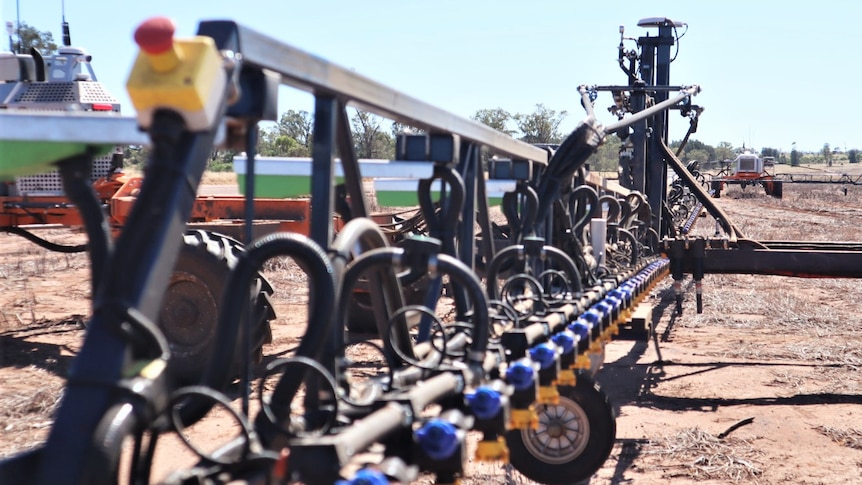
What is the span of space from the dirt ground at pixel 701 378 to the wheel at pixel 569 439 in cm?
39

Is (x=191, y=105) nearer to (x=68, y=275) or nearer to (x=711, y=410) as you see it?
(x=711, y=410)

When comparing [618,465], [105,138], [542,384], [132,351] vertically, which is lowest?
[618,465]

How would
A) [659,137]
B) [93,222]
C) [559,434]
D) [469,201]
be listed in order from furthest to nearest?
[659,137] < [559,434] < [469,201] < [93,222]

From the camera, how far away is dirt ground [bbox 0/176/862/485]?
21.9ft

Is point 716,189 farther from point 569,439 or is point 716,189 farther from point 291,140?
point 569,439

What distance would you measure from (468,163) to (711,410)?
15.2 feet

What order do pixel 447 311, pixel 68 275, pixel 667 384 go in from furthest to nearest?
pixel 68 275 < pixel 447 311 < pixel 667 384

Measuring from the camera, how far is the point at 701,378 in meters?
9.62

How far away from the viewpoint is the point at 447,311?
13.1 m

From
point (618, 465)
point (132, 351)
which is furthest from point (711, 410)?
point (132, 351)

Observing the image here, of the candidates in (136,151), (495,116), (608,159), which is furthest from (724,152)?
(136,151)

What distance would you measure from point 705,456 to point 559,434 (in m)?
1.50

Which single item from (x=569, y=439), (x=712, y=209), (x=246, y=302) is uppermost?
(x=712, y=209)

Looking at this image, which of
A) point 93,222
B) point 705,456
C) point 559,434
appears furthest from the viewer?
point 705,456
